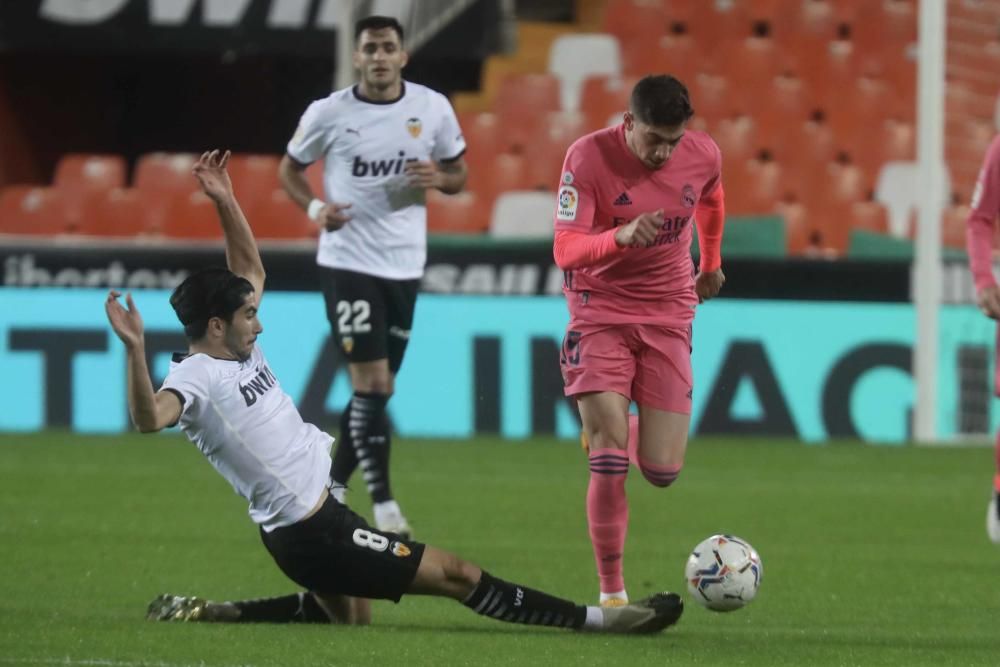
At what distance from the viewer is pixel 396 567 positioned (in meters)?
5.50

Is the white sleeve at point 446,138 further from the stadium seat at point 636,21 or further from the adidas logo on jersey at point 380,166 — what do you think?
the stadium seat at point 636,21

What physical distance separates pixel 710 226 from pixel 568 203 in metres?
0.78

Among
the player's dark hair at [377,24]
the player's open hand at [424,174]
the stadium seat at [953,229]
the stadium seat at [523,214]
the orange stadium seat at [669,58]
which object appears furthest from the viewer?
the orange stadium seat at [669,58]

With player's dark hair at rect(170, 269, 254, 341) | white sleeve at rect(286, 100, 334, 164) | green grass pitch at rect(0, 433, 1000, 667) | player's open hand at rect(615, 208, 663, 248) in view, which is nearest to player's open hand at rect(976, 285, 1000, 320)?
green grass pitch at rect(0, 433, 1000, 667)

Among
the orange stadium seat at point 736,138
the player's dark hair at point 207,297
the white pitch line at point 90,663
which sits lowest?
the white pitch line at point 90,663

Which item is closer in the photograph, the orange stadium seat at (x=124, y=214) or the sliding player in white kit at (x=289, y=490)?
the sliding player in white kit at (x=289, y=490)

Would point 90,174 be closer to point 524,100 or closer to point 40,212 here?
point 40,212

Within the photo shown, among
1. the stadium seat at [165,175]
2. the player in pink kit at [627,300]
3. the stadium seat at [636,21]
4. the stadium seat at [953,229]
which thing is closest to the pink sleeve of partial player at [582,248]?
the player in pink kit at [627,300]

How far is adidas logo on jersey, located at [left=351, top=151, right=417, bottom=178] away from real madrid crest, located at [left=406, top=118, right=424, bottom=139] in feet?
0.33

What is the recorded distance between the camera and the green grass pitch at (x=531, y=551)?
211 inches

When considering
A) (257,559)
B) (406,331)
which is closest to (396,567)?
(257,559)

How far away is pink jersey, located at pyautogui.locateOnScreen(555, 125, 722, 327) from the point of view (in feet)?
19.8

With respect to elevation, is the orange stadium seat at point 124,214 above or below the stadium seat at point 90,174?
below

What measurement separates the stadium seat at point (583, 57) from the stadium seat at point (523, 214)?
7.70 feet
